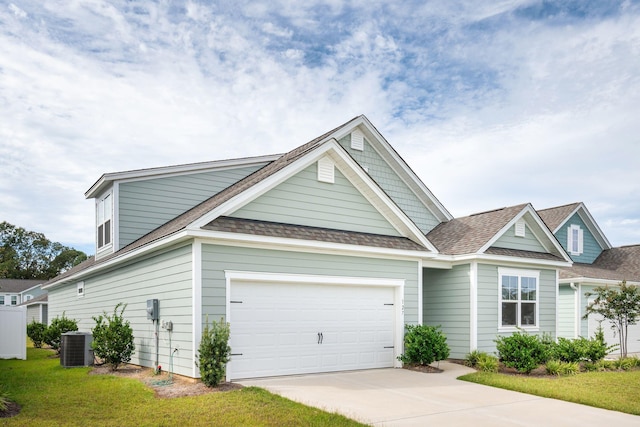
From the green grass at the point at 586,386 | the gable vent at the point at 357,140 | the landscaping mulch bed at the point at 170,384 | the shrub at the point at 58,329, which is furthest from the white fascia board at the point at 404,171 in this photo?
the shrub at the point at 58,329

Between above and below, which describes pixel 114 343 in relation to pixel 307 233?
below

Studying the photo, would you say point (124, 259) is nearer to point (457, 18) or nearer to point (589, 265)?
point (457, 18)

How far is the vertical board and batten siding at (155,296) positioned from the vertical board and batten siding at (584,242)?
17679 millimetres

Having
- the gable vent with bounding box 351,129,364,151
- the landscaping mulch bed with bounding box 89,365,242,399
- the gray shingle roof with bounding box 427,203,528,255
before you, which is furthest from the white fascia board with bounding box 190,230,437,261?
the gable vent with bounding box 351,129,364,151

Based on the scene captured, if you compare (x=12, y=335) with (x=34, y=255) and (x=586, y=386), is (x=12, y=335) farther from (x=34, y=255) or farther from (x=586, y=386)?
(x=34, y=255)

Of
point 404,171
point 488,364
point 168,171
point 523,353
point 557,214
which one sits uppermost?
point 404,171

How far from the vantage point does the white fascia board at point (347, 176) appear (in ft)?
39.0

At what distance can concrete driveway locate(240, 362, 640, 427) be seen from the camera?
27.9 ft

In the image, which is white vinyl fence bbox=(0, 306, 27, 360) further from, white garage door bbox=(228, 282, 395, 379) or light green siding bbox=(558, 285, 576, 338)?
light green siding bbox=(558, 285, 576, 338)

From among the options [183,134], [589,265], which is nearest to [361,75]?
[183,134]

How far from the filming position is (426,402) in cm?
975

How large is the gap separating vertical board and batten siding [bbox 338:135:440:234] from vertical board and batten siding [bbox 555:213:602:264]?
25.3ft

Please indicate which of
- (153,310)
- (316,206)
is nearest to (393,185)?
(316,206)

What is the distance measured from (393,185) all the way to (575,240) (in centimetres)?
1089
